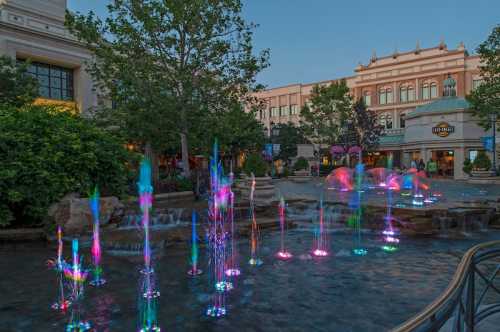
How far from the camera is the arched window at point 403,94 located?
59934 mm

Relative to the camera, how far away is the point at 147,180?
17.8 meters

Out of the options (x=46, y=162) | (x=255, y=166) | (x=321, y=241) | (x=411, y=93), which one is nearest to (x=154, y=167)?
(x=255, y=166)

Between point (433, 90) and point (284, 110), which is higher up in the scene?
point (284, 110)

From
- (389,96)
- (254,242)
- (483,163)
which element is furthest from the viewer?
(389,96)

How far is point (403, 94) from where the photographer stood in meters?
60.2

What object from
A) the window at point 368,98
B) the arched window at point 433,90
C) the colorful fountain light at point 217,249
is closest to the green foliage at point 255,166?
the colorful fountain light at point 217,249

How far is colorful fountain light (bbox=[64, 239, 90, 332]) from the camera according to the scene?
5344 mm

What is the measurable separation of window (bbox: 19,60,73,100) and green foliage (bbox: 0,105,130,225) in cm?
2376

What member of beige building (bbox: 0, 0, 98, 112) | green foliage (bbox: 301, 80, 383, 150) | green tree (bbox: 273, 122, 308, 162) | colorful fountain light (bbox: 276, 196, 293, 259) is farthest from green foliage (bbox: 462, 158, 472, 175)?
beige building (bbox: 0, 0, 98, 112)

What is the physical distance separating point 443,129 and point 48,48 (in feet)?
124

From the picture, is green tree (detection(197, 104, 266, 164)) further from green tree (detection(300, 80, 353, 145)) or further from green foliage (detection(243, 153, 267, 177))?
green tree (detection(300, 80, 353, 145))

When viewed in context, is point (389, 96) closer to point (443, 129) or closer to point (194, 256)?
point (443, 129)

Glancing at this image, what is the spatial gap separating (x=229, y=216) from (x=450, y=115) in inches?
1195

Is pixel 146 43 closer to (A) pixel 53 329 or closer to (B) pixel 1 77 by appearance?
(B) pixel 1 77
